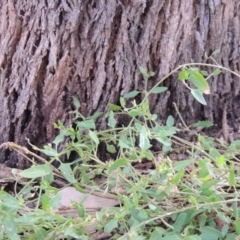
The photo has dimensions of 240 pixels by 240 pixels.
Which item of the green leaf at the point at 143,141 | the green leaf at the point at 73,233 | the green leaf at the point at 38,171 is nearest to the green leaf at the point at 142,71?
the green leaf at the point at 143,141

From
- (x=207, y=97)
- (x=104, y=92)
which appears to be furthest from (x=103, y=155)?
(x=207, y=97)

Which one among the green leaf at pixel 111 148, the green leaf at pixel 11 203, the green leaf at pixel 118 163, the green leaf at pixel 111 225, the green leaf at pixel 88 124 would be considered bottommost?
the green leaf at pixel 111 225

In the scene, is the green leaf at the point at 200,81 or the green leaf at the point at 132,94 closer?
the green leaf at the point at 200,81

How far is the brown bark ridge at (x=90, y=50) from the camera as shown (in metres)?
1.25

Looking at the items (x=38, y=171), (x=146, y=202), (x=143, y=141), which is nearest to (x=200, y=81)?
(x=143, y=141)

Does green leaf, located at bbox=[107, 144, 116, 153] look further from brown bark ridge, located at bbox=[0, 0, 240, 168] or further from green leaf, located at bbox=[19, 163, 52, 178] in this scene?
green leaf, located at bbox=[19, 163, 52, 178]

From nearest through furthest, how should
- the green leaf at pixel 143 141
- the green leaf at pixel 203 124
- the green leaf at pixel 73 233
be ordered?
the green leaf at pixel 73 233 < the green leaf at pixel 143 141 < the green leaf at pixel 203 124

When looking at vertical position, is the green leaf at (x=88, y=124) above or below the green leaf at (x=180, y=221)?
above

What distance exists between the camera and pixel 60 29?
1.26 metres

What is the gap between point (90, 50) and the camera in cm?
127

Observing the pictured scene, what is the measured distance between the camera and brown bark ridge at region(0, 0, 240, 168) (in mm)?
1254

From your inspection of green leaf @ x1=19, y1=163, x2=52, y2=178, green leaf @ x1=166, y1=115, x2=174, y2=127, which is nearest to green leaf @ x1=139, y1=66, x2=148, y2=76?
green leaf @ x1=166, y1=115, x2=174, y2=127

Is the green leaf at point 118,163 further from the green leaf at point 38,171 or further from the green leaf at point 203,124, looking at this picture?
the green leaf at point 203,124

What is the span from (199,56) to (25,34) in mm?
505
